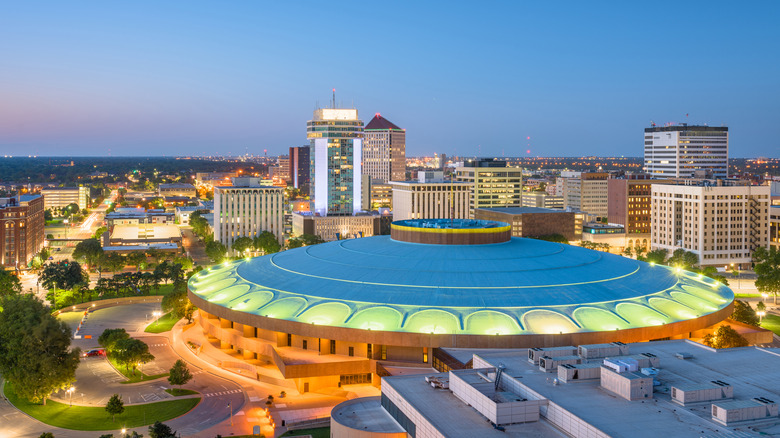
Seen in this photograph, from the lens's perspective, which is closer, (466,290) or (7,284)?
(466,290)

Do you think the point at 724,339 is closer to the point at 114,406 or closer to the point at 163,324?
the point at 114,406

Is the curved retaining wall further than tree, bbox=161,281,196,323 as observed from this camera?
No

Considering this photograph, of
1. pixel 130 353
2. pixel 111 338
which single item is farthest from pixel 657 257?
pixel 130 353

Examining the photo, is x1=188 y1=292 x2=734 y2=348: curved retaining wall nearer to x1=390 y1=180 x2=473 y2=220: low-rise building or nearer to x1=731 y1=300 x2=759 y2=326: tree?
x1=731 y1=300 x2=759 y2=326: tree

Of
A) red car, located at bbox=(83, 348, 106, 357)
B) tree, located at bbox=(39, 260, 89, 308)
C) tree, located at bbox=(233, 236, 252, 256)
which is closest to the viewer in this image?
red car, located at bbox=(83, 348, 106, 357)

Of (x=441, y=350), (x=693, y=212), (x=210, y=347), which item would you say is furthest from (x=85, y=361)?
(x=693, y=212)

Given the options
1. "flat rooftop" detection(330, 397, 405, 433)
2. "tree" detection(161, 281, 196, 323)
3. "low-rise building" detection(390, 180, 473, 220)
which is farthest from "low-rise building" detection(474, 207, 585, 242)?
"flat rooftop" detection(330, 397, 405, 433)

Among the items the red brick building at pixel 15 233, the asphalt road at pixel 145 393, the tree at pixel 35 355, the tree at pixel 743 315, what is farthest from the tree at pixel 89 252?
the tree at pixel 743 315
